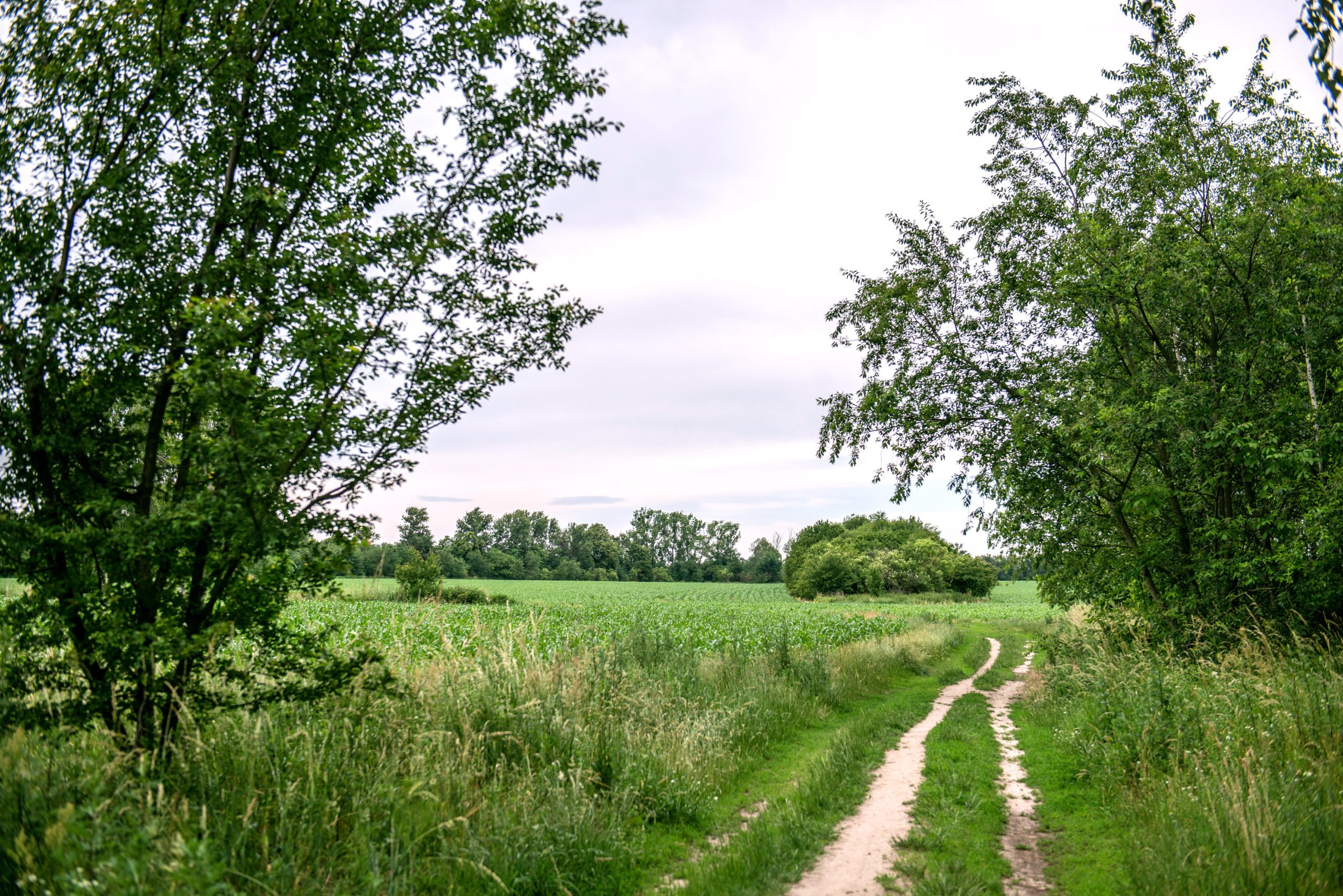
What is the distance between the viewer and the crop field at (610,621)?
973cm

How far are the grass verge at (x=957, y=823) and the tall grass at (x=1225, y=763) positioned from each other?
3.29 ft

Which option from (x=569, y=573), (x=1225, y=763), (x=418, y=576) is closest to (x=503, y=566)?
(x=569, y=573)

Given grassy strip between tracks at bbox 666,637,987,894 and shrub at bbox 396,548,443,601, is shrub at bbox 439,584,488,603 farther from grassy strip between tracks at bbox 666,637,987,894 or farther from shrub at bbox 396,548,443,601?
grassy strip between tracks at bbox 666,637,987,894

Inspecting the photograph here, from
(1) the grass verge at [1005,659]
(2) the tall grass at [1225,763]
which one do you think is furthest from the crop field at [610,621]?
(2) the tall grass at [1225,763]

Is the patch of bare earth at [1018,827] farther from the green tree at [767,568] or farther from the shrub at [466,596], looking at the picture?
the green tree at [767,568]

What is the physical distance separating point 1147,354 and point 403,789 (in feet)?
46.4

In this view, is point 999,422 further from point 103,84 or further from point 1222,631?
point 103,84

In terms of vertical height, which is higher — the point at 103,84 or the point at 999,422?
the point at 103,84

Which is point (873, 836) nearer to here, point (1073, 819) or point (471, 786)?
point (1073, 819)

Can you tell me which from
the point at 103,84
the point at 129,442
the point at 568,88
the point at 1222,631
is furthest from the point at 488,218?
the point at 1222,631

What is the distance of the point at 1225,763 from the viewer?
512 cm

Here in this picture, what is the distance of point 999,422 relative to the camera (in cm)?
1389

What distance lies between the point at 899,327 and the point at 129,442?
14.0m

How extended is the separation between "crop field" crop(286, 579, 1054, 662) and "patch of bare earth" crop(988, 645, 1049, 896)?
4.93 m
